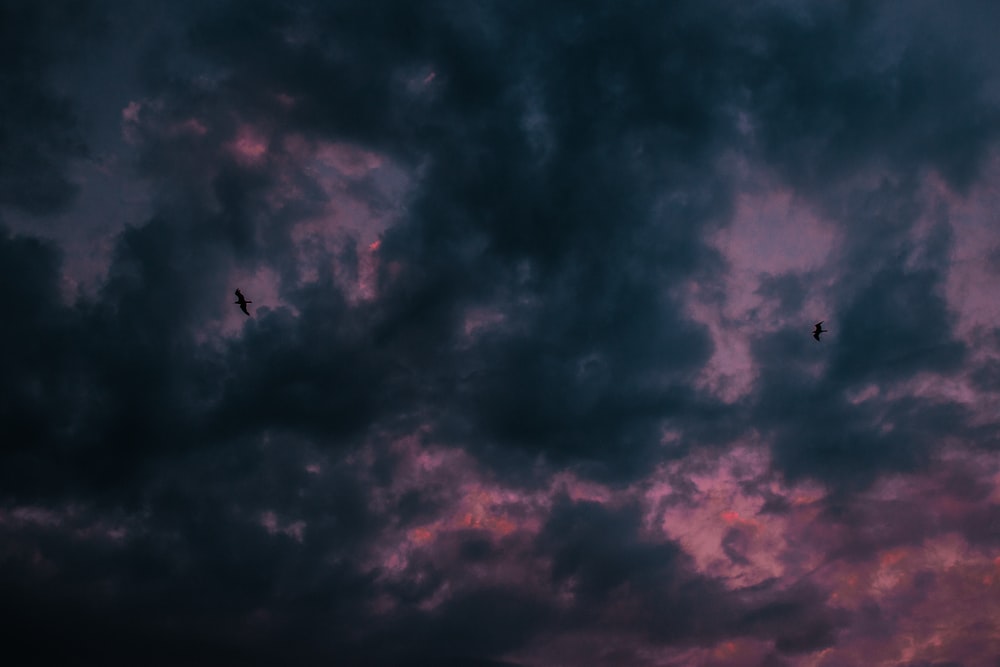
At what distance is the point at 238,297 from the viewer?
71625 mm

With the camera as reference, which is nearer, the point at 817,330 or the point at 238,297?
the point at 238,297

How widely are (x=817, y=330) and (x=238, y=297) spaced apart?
2934 inches

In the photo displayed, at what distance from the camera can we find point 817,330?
265 ft
